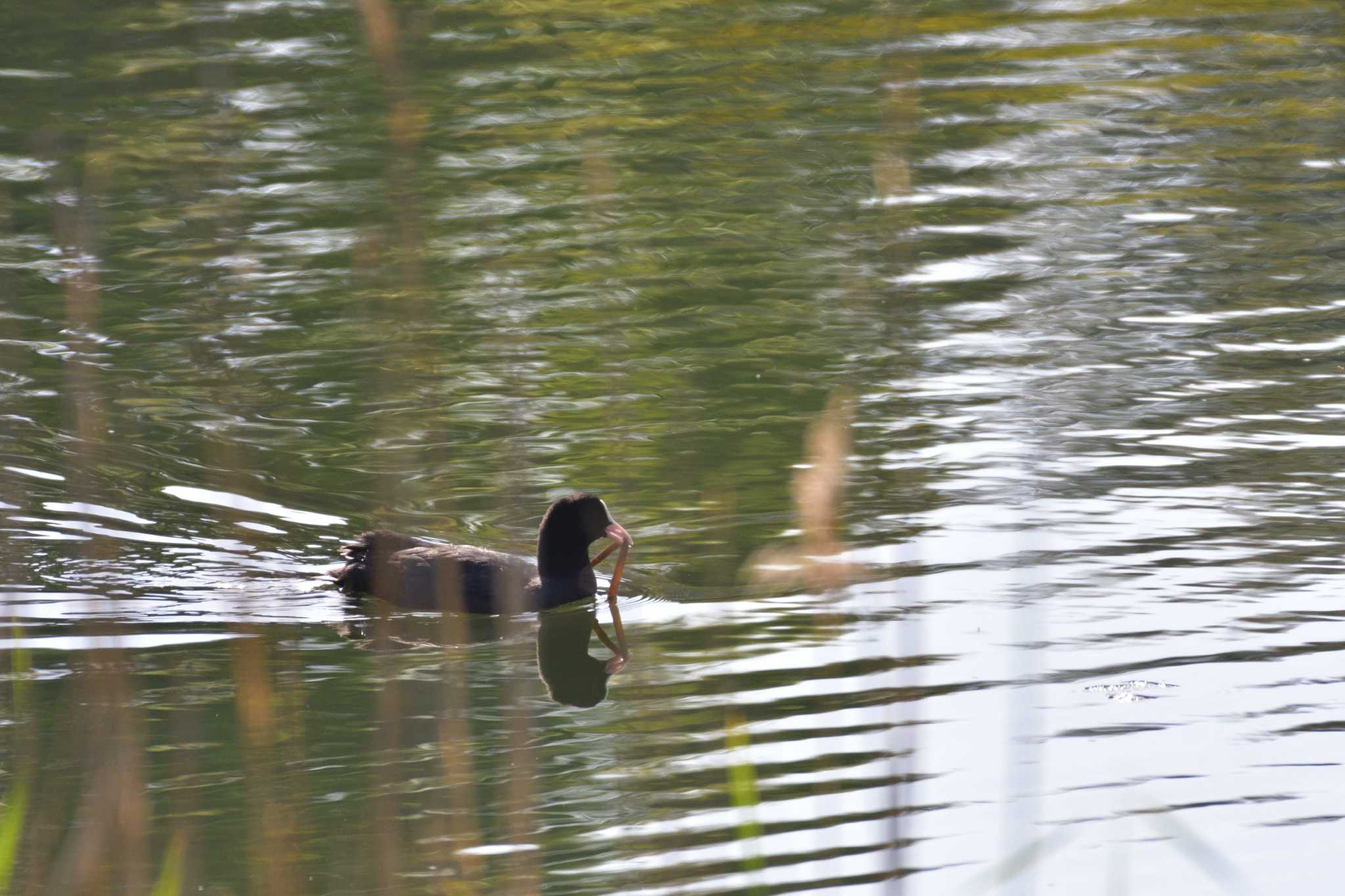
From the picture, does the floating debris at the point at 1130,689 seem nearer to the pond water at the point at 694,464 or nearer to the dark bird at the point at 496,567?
the pond water at the point at 694,464

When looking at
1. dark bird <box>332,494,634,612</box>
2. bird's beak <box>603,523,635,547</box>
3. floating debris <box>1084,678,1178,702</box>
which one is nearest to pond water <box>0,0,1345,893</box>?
floating debris <box>1084,678,1178,702</box>

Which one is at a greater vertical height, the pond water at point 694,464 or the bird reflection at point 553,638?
the pond water at point 694,464

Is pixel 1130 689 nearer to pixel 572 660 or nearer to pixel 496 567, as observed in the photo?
pixel 572 660

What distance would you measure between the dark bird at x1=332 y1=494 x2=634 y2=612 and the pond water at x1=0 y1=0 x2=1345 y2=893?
155 mm

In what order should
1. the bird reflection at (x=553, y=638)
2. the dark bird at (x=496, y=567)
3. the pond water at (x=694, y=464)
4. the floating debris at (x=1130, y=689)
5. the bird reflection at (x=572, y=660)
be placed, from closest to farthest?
1. the pond water at (x=694, y=464)
2. the floating debris at (x=1130, y=689)
3. the bird reflection at (x=572, y=660)
4. the bird reflection at (x=553, y=638)
5. the dark bird at (x=496, y=567)

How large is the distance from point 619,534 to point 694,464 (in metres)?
1.63

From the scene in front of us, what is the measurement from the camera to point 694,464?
10578 millimetres

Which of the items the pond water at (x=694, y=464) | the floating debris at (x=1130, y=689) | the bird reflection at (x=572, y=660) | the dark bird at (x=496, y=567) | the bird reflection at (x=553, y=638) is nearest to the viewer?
the pond water at (x=694, y=464)

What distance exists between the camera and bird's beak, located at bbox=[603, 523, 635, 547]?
898 centimetres

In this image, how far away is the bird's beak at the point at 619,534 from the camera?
8.98 metres

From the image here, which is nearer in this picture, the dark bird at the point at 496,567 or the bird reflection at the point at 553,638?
the bird reflection at the point at 553,638

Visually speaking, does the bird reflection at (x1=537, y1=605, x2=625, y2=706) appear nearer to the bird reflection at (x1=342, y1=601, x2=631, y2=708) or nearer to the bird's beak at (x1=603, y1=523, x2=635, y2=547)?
the bird reflection at (x1=342, y1=601, x2=631, y2=708)

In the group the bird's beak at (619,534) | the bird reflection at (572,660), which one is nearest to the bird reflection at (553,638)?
the bird reflection at (572,660)

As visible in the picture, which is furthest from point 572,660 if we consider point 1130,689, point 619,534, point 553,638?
point 1130,689
